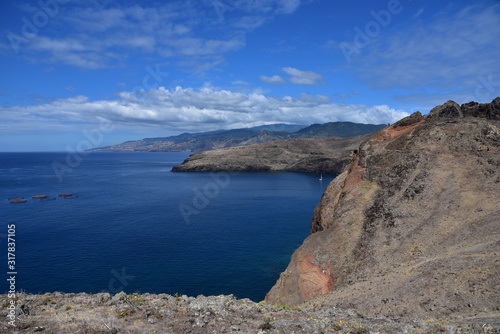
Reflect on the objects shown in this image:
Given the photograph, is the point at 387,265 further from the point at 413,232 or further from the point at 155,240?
the point at 155,240

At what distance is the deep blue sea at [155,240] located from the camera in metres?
43.8

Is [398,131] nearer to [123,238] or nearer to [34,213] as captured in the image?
[123,238]

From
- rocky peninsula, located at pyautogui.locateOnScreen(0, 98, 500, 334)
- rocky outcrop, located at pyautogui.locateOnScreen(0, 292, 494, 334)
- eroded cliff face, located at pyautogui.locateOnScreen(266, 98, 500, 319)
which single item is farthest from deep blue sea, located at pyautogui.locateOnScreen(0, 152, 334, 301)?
rocky outcrop, located at pyautogui.locateOnScreen(0, 292, 494, 334)

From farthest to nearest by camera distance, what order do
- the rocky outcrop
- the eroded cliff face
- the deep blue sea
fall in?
the deep blue sea
the eroded cliff face
the rocky outcrop

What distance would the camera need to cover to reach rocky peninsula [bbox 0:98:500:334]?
14.5 m

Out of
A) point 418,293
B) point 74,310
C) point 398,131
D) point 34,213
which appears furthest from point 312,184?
point 74,310

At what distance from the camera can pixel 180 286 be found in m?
42.7

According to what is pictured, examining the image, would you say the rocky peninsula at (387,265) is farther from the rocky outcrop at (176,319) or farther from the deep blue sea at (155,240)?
the deep blue sea at (155,240)

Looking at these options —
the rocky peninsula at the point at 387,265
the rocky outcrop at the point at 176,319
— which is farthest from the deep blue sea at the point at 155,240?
the rocky outcrop at the point at 176,319

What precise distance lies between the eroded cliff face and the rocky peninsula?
11cm

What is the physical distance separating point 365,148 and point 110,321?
48.9 meters

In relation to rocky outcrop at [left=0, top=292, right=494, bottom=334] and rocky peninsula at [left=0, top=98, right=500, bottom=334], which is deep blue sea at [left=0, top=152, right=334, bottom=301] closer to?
rocky peninsula at [left=0, top=98, right=500, bottom=334]

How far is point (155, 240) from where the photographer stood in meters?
60.6

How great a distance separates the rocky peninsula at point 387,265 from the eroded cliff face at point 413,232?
114 millimetres
